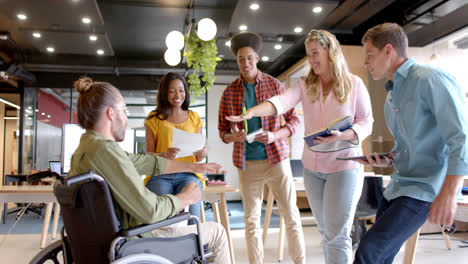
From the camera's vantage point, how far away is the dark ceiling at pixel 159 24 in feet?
18.5

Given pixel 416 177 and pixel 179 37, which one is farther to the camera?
pixel 179 37

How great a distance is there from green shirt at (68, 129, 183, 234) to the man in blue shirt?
87cm

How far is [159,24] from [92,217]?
630 centimetres

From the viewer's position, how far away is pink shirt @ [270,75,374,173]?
6.49 ft

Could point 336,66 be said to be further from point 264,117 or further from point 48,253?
Result: point 48,253

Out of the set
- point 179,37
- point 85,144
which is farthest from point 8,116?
point 85,144

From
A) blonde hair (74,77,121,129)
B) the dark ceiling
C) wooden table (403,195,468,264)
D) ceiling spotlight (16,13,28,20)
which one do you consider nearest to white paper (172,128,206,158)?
blonde hair (74,77,121,129)

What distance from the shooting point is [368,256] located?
1.43m

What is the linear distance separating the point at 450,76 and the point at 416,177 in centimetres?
42

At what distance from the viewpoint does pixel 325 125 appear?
206cm

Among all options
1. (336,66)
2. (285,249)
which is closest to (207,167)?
(336,66)

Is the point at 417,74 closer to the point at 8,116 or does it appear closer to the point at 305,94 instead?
the point at 305,94

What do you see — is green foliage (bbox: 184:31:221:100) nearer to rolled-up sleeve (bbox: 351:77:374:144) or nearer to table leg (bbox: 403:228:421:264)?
rolled-up sleeve (bbox: 351:77:374:144)

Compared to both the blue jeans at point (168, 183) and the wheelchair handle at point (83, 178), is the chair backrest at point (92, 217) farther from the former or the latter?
the blue jeans at point (168, 183)
